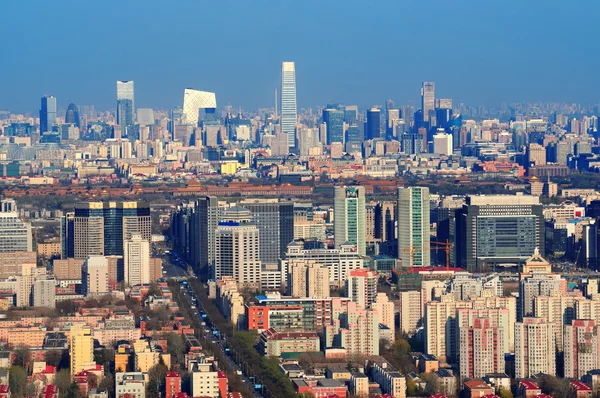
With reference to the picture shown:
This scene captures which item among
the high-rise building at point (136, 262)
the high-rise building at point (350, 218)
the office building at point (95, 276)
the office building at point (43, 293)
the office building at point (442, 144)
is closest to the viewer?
the office building at point (43, 293)

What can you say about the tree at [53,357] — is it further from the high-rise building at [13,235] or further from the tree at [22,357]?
the high-rise building at [13,235]

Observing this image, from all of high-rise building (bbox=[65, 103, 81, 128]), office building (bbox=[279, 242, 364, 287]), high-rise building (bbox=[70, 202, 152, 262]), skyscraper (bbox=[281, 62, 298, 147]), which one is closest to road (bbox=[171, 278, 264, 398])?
office building (bbox=[279, 242, 364, 287])

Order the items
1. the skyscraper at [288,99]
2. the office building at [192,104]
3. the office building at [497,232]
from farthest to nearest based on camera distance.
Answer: the office building at [192,104] < the skyscraper at [288,99] < the office building at [497,232]

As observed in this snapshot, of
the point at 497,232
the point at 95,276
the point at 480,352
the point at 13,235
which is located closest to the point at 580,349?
the point at 480,352

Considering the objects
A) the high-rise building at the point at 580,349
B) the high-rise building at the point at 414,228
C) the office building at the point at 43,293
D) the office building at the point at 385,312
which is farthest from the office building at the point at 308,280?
the high-rise building at the point at 580,349

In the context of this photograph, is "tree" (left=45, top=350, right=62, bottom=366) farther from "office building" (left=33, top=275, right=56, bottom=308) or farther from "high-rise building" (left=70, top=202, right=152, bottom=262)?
"high-rise building" (left=70, top=202, right=152, bottom=262)

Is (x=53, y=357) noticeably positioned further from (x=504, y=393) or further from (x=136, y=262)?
(x=136, y=262)
